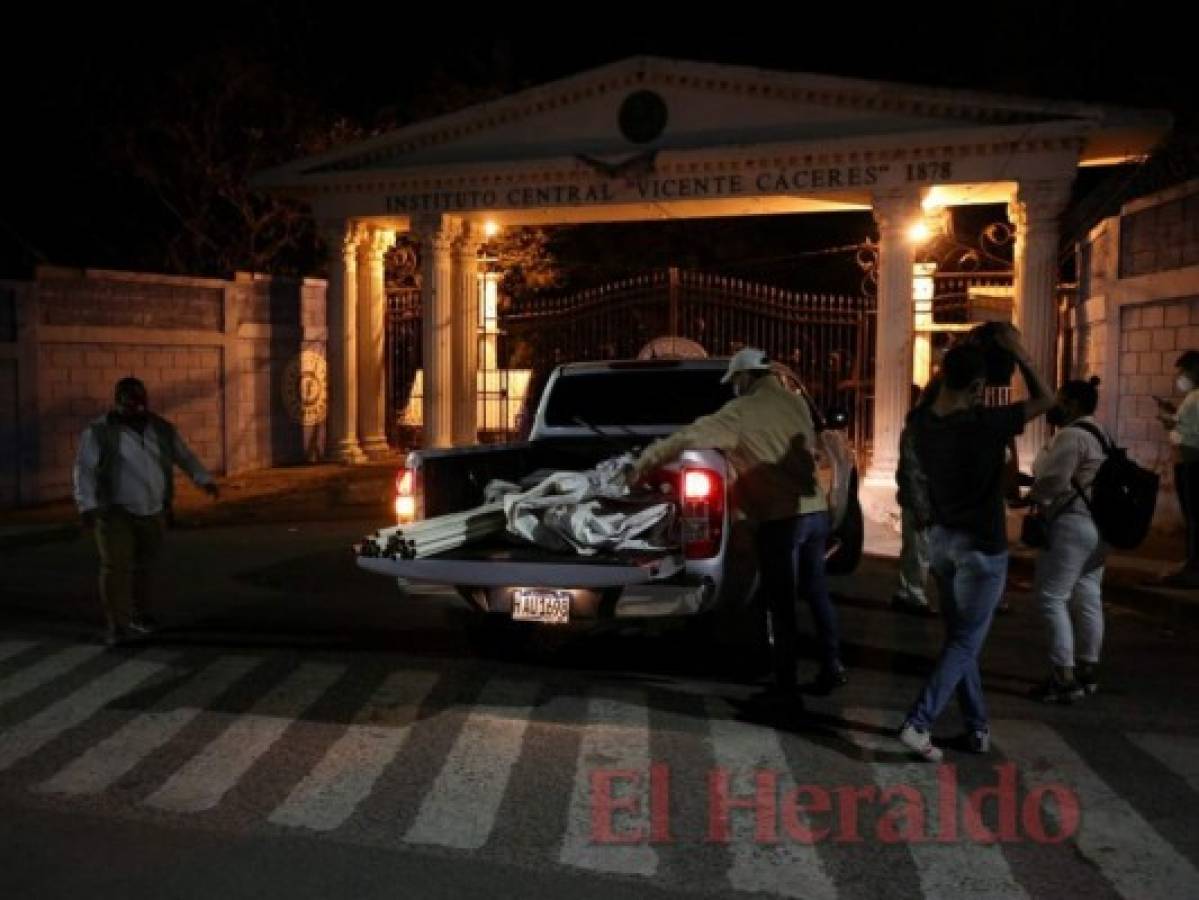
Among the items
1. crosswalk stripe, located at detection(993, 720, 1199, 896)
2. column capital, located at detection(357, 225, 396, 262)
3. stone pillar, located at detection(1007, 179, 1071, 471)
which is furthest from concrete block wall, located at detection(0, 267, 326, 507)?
crosswalk stripe, located at detection(993, 720, 1199, 896)

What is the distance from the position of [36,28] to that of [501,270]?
10.6 m

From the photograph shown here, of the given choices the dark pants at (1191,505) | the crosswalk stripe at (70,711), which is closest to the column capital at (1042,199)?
the dark pants at (1191,505)

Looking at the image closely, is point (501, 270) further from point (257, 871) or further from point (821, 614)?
point (257, 871)

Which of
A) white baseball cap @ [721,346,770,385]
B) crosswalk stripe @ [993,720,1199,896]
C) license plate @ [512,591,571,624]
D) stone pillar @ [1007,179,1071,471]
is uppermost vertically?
stone pillar @ [1007,179,1071,471]

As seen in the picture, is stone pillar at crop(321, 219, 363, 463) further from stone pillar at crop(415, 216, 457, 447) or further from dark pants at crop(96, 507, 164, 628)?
dark pants at crop(96, 507, 164, 628)

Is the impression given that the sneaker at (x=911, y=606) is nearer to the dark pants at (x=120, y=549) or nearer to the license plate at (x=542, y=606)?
the license plate at (x=542, y=606)

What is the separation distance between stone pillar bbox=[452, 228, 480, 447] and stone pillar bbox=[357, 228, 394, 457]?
172 cm

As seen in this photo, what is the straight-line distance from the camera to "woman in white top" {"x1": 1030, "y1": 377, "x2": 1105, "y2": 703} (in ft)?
19.9

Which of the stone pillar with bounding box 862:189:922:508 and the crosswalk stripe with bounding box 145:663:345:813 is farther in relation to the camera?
the stone pillar with bounding box 862:189:922:508

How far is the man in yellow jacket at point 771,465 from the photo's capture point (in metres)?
6.08

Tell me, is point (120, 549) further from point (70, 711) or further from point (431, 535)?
point (431, 535)

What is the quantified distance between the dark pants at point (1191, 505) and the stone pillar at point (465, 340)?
404 inches

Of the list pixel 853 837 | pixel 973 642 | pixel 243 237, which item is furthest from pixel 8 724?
pixel 243 237

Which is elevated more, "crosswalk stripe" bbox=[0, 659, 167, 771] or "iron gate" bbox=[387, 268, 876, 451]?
"iron gate" bbox=[387, 268, 876, 451]
